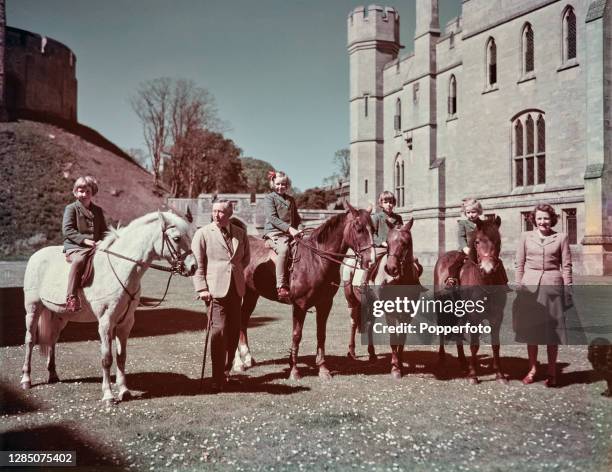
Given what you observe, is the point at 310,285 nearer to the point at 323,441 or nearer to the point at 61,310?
the point at 323,441

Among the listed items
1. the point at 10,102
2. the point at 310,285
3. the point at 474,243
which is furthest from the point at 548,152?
the point at 10,102

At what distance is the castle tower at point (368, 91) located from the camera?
2798 centimetres

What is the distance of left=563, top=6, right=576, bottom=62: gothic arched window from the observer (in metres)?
17.2

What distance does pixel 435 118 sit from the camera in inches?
1128

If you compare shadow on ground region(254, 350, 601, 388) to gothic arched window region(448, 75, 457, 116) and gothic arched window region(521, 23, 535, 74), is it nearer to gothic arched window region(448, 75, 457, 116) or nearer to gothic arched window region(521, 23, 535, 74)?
gothic arched window region(521, 23, 535, 74)

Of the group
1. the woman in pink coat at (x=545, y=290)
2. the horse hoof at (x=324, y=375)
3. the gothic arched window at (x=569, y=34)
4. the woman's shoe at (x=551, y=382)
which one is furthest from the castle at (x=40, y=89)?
the woman's shoe at (x=551, y=382)

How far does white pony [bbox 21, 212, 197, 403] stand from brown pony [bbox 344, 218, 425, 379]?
240 centimetres

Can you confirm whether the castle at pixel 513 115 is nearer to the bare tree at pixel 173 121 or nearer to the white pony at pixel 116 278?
the bare tree at pixel 173 121

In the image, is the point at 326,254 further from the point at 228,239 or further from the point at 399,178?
the point at 399,178

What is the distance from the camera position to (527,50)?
1877cm

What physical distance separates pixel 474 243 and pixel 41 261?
552cm

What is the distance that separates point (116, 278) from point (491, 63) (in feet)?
65.3

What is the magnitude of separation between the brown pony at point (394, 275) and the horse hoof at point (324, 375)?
88cm

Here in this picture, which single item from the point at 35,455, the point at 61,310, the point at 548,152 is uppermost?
the point at 548,152
